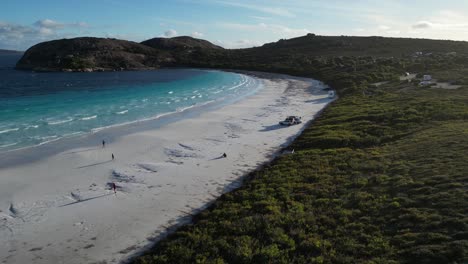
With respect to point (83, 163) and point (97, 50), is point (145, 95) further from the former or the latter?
point (97, 50)

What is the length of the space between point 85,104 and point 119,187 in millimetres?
42695

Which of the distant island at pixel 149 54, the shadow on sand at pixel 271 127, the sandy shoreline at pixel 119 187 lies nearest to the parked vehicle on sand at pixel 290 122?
the shadow on sand at pixel 271 127

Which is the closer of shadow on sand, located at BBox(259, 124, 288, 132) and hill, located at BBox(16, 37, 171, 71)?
shadow on sand, located at BBox(259, 124, 288, 132)

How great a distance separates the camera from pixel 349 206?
18.7 m

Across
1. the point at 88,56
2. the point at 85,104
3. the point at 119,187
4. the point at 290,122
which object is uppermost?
the point at 88,56

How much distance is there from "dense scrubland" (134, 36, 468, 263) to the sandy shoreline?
1984 mm

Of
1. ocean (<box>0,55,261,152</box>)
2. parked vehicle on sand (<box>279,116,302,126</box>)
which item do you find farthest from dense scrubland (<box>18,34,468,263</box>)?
ocean (<box>0,55,261,152</box>)

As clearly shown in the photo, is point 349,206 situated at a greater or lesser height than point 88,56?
lesser

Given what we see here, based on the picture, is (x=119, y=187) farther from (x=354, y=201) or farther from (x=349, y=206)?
(x=354, y=201)

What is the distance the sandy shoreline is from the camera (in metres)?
17.5

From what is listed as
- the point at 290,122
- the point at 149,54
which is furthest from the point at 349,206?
the point at 149,54

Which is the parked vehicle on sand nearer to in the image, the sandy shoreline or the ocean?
the sandy shoreline

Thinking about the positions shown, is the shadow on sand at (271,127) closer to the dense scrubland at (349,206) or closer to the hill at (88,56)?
the dense scrubland at (349,206)

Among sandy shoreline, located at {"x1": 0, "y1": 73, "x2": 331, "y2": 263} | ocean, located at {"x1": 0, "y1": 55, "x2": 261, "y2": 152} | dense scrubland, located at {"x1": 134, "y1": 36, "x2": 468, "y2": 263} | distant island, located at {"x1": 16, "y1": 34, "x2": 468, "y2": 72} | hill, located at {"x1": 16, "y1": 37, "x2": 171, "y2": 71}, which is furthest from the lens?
distant island, located at {"x1": 16, "y1": 34, "x2": 468, "y2": 72}
